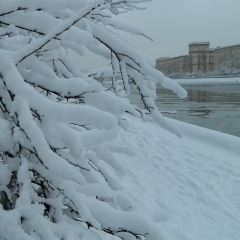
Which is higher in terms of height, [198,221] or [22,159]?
[22,159]

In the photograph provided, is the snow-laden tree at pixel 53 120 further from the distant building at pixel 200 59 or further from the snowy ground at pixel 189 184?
the distant building at pixel 200 59

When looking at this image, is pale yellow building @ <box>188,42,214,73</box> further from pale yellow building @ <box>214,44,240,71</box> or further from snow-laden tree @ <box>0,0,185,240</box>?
snow-laden tree @ <box>0,0,185,240</box>

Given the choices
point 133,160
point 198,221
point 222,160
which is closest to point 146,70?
point 198,221

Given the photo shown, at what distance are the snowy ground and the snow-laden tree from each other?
0.54 m

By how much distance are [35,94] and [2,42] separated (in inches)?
19.5

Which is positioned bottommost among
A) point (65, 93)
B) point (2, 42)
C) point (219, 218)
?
point (219, 218)

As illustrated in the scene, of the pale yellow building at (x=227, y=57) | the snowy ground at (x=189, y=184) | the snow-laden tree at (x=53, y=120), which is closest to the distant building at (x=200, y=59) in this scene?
the pale yellow building at (x=227, y=57)

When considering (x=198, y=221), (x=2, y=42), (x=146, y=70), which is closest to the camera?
(x=2, y=42)

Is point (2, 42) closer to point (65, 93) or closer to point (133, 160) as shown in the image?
point (65, 93)

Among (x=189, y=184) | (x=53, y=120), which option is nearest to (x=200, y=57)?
(x=189, y=184)

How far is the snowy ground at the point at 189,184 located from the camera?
4152mm

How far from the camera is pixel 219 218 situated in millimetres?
4414

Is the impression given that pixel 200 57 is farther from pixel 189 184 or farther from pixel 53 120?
pixel 53 120

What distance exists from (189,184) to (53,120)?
469cm
